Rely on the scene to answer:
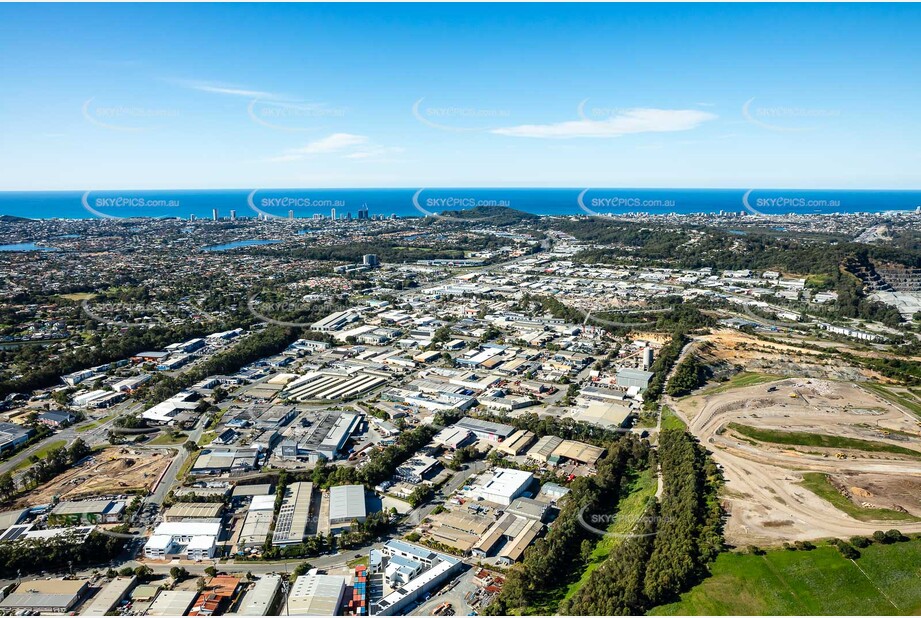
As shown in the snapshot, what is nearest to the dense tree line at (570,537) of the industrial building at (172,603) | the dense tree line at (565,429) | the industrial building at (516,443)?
the dense tree line at (565,429)

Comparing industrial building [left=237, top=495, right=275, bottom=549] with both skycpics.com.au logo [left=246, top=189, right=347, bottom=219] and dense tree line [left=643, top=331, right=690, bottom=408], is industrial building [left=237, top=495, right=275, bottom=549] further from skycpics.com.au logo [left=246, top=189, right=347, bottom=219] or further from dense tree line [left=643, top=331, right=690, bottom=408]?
skycpics.com.au logo [left=246, top=189, right=347, bottom=219]

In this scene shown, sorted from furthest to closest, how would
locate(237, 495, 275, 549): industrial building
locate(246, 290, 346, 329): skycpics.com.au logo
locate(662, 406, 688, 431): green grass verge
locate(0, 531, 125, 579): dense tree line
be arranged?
1. locate(246, 290, 346, 329): skycpics.com.au logo
2. locate(662, 406, 688, 431): green grass verge
3. locate(237, 495, 275, 549): industrial building
4. locate(0, 531, 125, 579): dense tree line

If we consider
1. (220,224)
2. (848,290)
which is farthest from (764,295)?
(220,224)

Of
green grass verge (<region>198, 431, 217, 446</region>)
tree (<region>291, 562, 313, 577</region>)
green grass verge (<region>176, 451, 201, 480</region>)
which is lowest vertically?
tree (<region>291, 562, 313, 577</region>)

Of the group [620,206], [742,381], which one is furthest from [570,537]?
[620,206]

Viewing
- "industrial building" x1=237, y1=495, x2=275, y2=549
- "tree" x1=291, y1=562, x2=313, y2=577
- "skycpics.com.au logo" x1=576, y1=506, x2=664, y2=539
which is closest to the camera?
"tree" x1=291, y1=562, x2=313, y2=577

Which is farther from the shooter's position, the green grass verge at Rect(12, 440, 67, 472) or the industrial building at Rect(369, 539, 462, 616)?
the green grass verge at Rect(12, 440, 67, 472)

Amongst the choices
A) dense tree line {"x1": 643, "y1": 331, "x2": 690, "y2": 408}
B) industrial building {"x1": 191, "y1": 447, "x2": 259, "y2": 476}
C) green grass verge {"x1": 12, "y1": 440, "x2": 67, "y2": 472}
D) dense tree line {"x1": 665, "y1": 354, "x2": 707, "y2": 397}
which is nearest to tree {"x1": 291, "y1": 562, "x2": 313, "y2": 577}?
industrial building {"x1": 191, "y1": 447, "x2": 259, "y2": 476}
